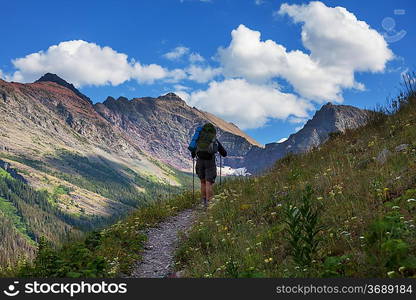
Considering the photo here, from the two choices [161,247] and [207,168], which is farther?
[207,168]

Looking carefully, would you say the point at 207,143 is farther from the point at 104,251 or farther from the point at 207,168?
the point at 104,251

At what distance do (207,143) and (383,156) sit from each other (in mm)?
6191

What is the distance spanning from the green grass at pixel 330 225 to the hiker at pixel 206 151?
1209mm

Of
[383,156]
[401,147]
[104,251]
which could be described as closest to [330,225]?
[383,156]

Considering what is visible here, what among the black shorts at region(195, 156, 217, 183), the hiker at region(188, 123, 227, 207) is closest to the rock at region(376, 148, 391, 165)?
the hiker at region(188, 123, 227, 207)

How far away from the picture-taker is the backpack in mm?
14844

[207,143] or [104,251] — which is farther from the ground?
[207,143]

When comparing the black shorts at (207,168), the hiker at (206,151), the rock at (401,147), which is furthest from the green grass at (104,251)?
the rock at (401,147)

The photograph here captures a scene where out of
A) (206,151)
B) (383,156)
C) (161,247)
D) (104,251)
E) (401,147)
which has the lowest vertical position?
(104,251)

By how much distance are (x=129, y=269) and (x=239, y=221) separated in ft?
10.4

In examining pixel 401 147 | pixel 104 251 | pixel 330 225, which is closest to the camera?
pixel 330 225

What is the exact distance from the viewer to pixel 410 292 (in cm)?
406

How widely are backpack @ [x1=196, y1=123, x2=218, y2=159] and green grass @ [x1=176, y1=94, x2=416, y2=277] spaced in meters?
1.81

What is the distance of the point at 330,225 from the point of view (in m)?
7.43
